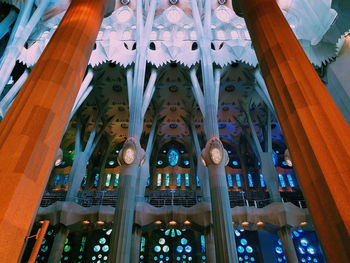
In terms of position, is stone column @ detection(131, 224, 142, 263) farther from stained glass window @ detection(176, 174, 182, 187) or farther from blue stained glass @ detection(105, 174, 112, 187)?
blue stained glass @ detection(105, 174, 112, 187)

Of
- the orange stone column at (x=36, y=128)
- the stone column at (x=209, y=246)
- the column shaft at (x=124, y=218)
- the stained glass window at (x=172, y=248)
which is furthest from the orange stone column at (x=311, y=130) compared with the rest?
the stained glass window at (x=172, y=248)

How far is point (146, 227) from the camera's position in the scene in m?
12.8

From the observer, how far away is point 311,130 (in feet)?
10.6

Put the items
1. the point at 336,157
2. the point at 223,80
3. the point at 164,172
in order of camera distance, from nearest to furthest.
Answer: the point at 336,157 → the point at 223,80 → the point at 164,172

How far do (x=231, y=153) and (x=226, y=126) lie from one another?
2.74 m

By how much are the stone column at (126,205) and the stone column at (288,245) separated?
24.7 ft

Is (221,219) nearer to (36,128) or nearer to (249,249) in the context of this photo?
(36,128)

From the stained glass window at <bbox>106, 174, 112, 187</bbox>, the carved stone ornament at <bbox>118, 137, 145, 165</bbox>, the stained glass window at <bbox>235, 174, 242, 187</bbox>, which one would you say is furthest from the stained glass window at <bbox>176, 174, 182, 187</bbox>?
the carved stone ornament at <bbox>118, 137, 145, 165</bbox>

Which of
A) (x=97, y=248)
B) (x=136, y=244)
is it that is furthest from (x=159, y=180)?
(x=136, y=244)

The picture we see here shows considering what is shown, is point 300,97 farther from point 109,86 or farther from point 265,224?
point 109,86

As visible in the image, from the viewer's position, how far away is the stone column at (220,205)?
832cm

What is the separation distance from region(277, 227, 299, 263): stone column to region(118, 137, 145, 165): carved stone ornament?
8.03m

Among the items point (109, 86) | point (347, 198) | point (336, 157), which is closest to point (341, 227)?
point (347, 198)

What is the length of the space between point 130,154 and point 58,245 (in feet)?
19.4
